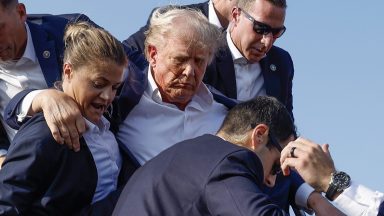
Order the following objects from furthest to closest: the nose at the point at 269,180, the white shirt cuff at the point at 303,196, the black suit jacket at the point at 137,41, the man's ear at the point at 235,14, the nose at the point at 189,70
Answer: the man's ear at the point at 235,14 → the black suit jacket at the point at 137,41 → the white shirt cuff at the point at 303,196 → the nose at the point at 189,70 → the nose at the point at 269,180

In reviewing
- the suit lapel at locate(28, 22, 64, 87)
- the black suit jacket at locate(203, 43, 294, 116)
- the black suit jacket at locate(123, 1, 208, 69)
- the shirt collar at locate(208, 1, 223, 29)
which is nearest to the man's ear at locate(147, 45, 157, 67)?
the black suit jacket at locate(123, 1, 208, 69)

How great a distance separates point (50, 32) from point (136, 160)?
111 cm

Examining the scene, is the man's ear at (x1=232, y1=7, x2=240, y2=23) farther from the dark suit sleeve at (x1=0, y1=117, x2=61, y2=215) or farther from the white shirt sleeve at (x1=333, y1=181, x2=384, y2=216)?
the dark suit sleeve at (x1=0, y1=117, x2=61, y2=215)

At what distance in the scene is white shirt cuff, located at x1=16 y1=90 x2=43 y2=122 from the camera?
5.05 meters

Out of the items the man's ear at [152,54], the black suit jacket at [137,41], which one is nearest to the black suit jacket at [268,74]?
the black suit jacket at [137,41]

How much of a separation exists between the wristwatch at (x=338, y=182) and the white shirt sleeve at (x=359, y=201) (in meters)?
0.04

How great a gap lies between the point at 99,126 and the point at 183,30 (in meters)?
0.89

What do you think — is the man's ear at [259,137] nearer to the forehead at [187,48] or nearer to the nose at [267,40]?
the forehead at [187,48]

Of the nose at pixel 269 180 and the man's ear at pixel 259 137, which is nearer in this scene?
the man's ear at pixel 259 137

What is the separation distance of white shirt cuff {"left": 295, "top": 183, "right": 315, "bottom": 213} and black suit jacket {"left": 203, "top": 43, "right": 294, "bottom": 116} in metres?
0.85

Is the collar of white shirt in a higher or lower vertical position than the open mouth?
lower

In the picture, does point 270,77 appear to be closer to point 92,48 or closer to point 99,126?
point 99,126

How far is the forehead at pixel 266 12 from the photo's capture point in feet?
21.6

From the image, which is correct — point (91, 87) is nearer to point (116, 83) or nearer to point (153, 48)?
point (116, 83)
